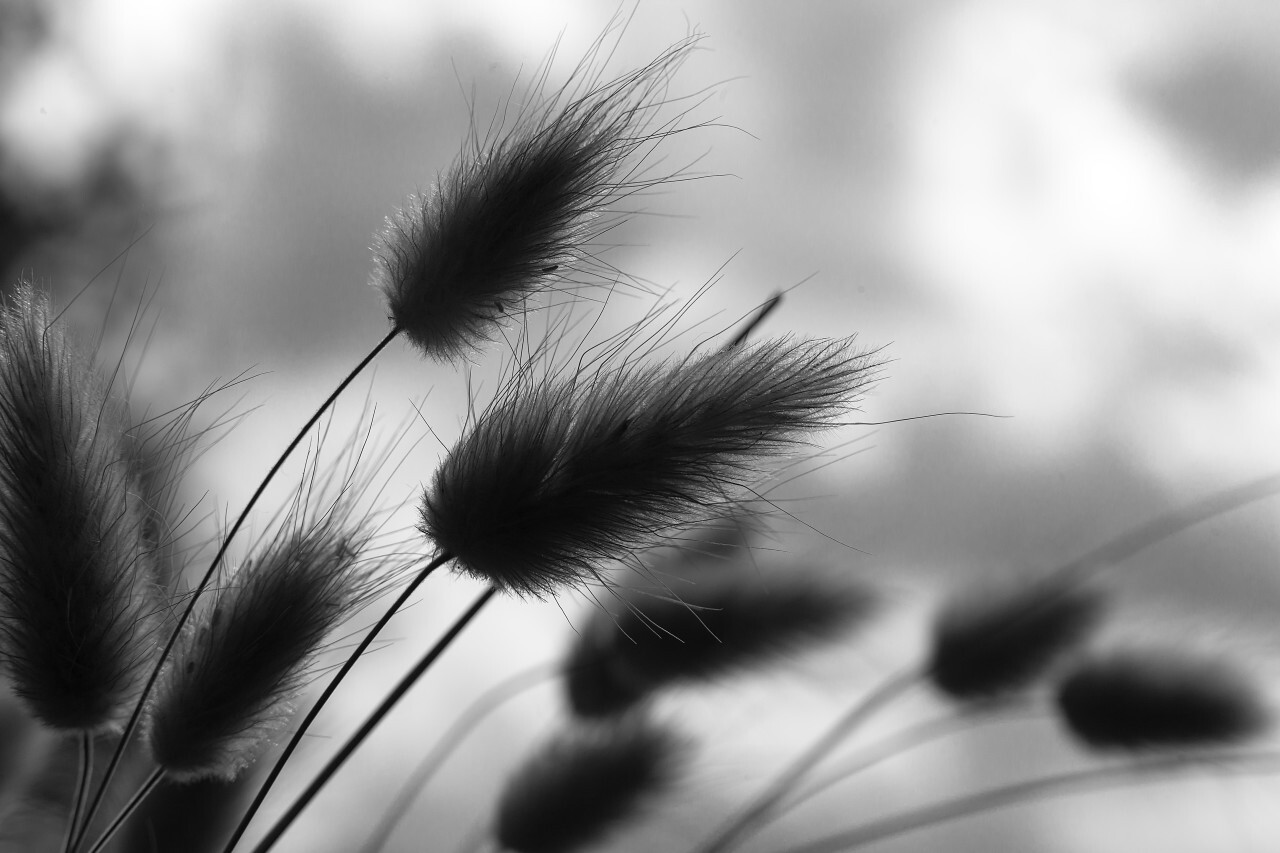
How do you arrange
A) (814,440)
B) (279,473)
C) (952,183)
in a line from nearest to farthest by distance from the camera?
(814,440) → (279,473) → (952,183)

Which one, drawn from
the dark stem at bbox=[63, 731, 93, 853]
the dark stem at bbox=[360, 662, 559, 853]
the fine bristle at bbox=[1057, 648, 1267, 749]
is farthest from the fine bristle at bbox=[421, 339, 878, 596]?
the fine bristle at bbox=[1057, 648, 1267, 749]

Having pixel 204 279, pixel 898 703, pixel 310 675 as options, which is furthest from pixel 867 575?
pixel 204 279

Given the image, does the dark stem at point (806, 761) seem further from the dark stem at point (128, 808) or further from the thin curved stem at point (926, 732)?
the dark stem at point (128, 808)

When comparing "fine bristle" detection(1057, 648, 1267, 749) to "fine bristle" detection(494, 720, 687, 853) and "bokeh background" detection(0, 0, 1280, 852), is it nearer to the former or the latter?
"bokeh background" detection(0, 0, 1280, 852)

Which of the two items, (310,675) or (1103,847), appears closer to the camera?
(310,675)

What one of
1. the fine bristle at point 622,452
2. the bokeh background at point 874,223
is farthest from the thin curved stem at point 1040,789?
the fine bristle at point 622,452

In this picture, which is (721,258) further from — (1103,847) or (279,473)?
(1103,847)
